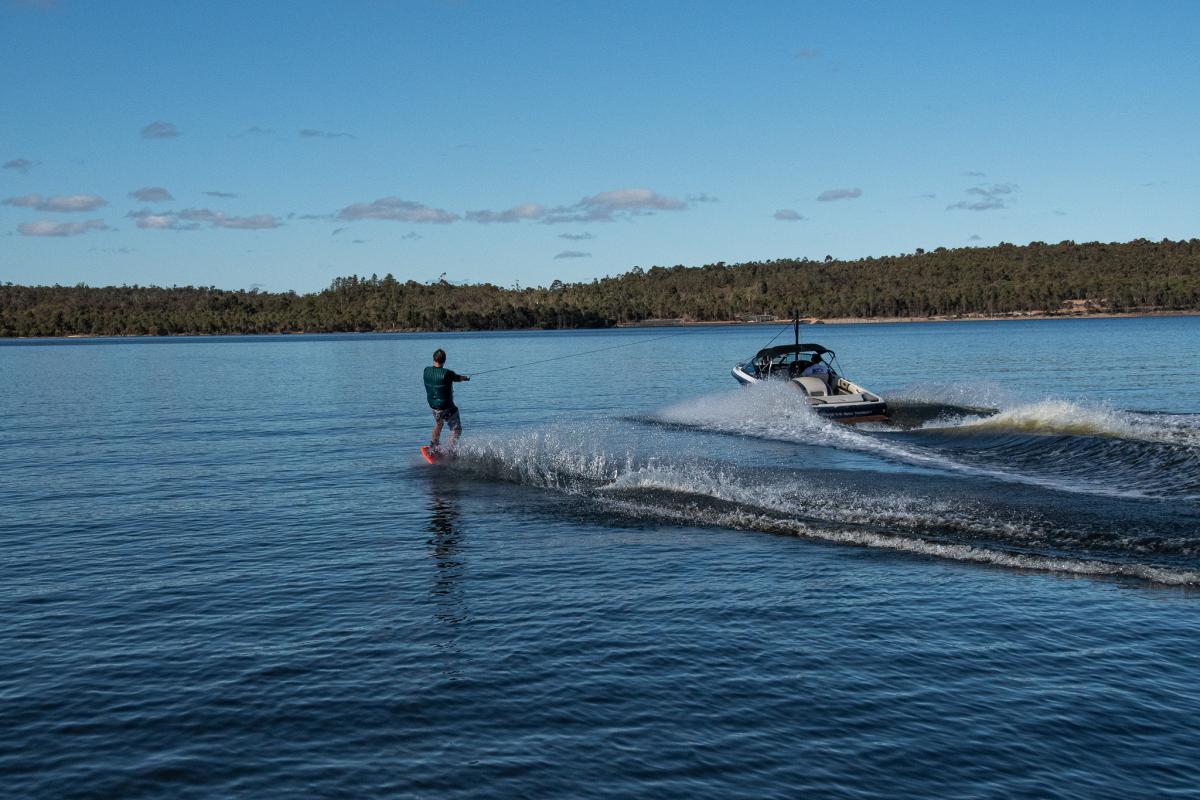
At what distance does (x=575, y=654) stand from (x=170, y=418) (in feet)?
108

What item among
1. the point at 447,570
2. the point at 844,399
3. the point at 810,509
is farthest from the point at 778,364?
the point at 447,570

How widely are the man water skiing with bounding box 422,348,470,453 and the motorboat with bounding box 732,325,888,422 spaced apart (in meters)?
12.1

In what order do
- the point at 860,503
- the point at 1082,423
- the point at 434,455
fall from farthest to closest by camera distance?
the point at 1082,423
the point at 434,455
the point at 860,503

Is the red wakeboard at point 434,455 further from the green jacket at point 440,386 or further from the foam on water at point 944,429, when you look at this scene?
the foam on water at point 944,429

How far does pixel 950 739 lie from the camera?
25.7ft

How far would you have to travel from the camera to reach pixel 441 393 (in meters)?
23.9

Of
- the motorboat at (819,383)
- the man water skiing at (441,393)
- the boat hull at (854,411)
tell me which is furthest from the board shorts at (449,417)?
the boat hull at (854,411)

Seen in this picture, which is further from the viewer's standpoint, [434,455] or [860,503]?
[434,455]

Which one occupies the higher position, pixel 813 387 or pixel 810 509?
pixel 813 387

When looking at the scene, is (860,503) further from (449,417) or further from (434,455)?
(434,455)

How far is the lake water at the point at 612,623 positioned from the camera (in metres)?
7.52

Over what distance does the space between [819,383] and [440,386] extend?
14779 millimetres

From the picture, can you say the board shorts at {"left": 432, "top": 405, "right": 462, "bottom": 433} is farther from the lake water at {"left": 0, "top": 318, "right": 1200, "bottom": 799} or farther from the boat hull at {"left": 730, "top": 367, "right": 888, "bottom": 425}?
the boat hull at {"left": 730, "top": 367, "right": 888, "bottom": 425}

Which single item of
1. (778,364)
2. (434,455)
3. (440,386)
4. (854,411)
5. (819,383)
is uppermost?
(440,386)
